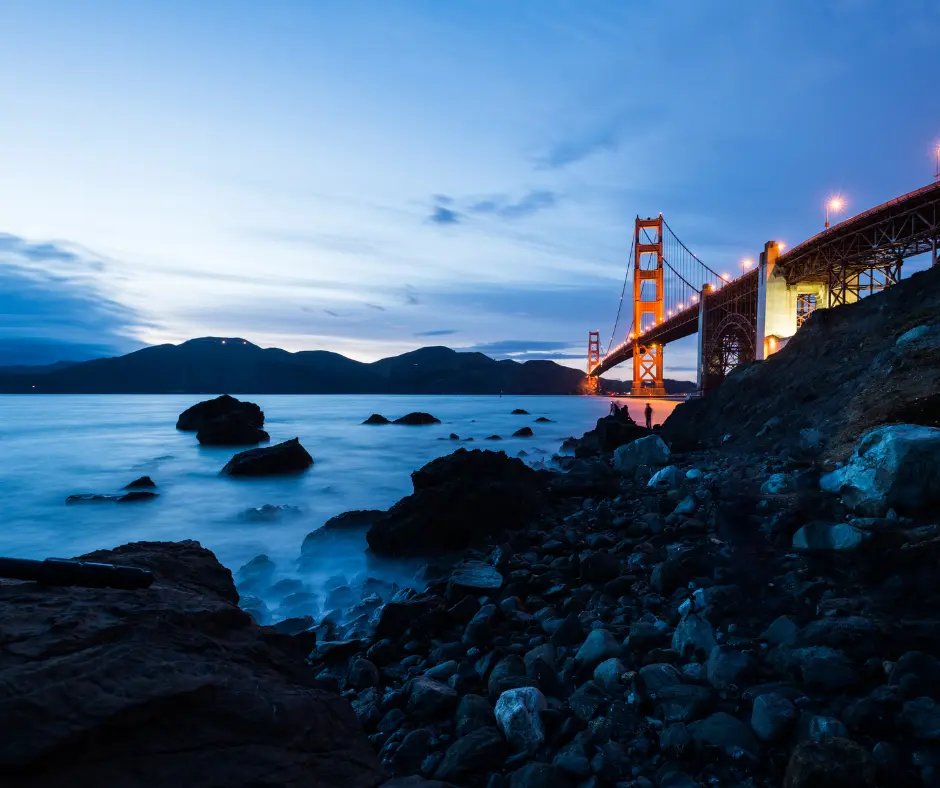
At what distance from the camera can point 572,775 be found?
2100 millimetres

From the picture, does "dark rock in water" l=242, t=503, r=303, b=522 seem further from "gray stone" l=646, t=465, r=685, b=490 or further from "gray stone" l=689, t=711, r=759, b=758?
"gray stone" l=689, t=711, r=759, b=758

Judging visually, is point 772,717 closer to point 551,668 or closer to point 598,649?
point 598,649

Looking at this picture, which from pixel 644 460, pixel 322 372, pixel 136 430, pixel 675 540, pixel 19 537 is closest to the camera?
pixel 675 540

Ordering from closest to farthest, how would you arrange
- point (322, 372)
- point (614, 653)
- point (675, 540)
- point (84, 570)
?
point (84, 570)
point (614, 653)
point (675, 540)
point (322, 372)

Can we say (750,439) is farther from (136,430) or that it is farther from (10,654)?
(136,430)

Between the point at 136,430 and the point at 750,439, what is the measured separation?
3539cm

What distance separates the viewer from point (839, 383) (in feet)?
28.4

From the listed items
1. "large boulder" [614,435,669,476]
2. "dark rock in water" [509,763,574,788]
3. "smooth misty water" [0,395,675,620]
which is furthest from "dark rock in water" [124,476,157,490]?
"dark rock in water" [509,763,574,788]

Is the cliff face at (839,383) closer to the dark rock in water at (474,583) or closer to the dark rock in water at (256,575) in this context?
the dark rock in water at (474,583)

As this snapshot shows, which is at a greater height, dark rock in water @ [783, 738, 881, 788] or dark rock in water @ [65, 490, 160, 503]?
dark rock in water @ [783, 738, 881, 788]

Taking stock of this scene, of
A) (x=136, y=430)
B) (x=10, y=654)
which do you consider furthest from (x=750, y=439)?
(x=136, y=430)

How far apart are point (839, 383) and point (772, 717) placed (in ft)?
28.0

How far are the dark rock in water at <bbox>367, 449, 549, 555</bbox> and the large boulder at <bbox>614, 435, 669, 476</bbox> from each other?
3.05 metres

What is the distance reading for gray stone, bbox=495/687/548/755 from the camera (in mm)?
2350
